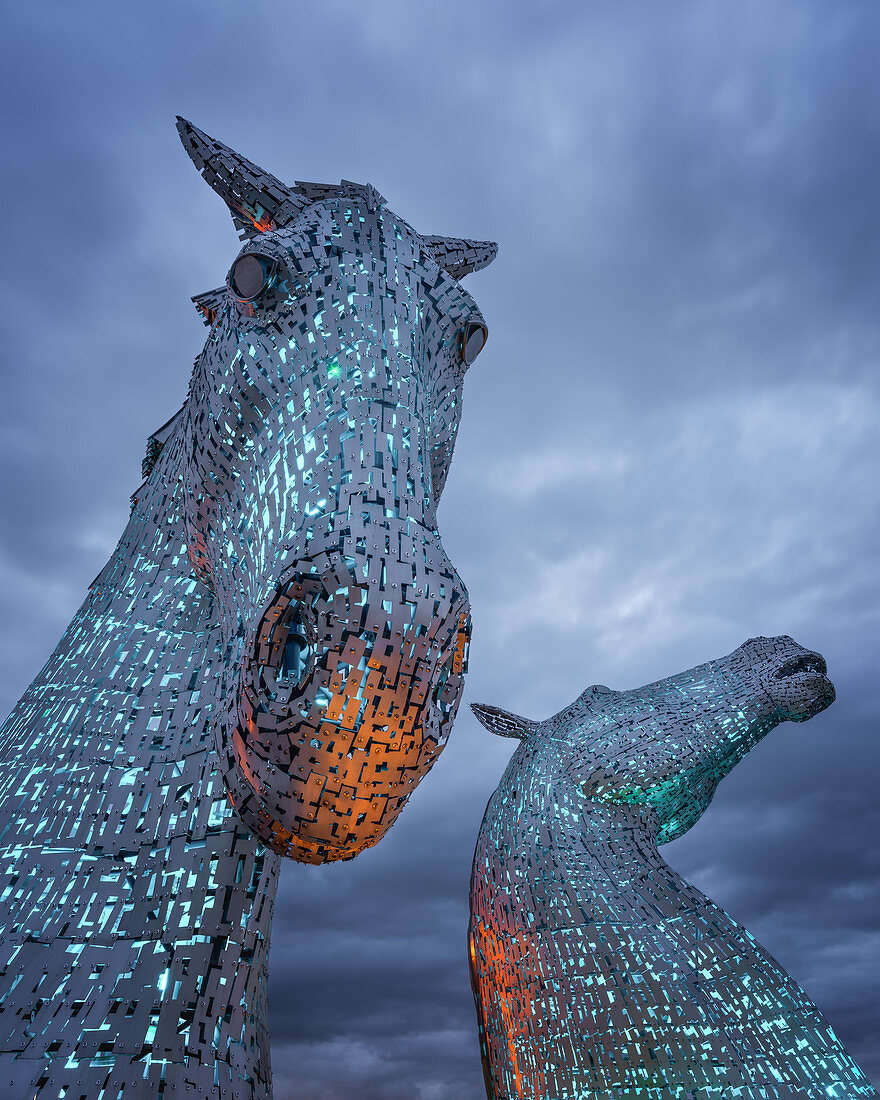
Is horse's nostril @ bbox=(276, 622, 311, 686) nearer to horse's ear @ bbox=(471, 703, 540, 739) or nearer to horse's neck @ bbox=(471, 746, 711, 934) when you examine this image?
horse's neck @ bbox=(471, 746, 711, 934)

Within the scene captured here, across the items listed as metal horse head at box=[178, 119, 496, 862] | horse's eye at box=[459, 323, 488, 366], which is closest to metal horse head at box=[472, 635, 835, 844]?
metal horse head at box=[178, 119, 496, 862]

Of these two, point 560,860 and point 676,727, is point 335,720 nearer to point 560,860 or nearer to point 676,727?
point 560,860

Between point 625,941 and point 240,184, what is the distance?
90.9 inches

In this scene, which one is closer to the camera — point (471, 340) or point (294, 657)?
point (294, 657)

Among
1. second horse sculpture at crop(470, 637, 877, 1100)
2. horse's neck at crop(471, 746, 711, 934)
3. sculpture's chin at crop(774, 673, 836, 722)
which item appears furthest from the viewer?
sculpture's chin at crop(774, 673, 836, 722)

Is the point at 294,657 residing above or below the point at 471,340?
below

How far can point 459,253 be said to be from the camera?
76.5 inches

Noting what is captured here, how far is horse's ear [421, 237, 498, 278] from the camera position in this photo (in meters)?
1.89

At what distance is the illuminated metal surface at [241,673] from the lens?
876 millimetres

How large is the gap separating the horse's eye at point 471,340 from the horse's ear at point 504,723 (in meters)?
1.96

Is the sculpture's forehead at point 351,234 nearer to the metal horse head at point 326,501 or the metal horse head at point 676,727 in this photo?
the metal horse head at point 326,501

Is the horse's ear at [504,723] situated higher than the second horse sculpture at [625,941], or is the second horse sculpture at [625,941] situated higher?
the horse's ear at [504,723]

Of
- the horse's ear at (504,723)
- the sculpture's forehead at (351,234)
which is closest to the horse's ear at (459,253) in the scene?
the sculpture's forehead at (351,234)

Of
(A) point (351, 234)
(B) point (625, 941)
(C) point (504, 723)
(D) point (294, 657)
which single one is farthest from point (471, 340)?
(C) point (504, 723)
